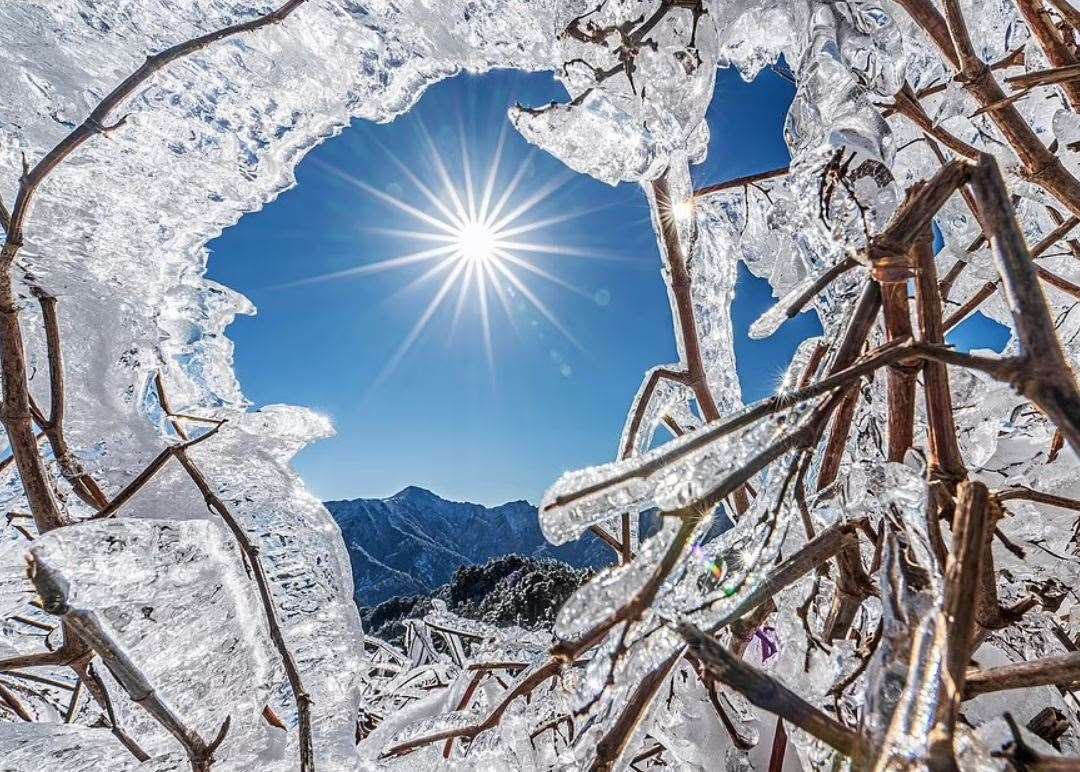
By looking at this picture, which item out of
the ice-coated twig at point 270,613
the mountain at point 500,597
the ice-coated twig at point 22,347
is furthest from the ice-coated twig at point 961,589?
the mountain at point 500,597

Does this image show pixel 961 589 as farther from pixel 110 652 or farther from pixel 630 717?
pixel 110 652

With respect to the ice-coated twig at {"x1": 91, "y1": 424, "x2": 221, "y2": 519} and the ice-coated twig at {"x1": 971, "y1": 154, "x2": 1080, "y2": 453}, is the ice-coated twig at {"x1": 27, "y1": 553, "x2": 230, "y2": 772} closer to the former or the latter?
the ice-coated twig at {"x1": 91, "y1": 424, "x2": 221, "y2": 519}

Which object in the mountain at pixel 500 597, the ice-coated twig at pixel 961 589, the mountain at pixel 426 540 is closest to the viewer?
the ice-coated twig at pixel 961 589

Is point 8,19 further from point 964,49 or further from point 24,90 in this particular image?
point 964,49

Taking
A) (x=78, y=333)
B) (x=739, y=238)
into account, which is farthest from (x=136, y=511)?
(x=739, y=238)

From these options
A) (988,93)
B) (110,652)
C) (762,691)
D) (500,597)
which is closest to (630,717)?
(762,691)

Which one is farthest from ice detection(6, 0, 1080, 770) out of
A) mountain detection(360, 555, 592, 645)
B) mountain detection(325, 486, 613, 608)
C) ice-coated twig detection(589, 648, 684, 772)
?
mountain detection(325, 486, 613, 608)

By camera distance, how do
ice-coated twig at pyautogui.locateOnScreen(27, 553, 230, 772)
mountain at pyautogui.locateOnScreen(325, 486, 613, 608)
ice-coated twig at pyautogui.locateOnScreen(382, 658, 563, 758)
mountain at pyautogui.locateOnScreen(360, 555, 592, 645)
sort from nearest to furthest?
ice-coated twig at pyautogui.locateOnScreen(27, 553, 230, 772), ice-coated twig at pyautogui.locateOnScreen(382, 658, 563, 758), mountain at pyautogui.locateOnScreen(360, 555, 592, 645), mountain at pyautogui.locateOnScreen(325, 486, 613, 608)

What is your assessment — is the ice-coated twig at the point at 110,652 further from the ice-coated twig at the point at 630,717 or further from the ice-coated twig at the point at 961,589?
the ice-coated twig at the point at 961,589
